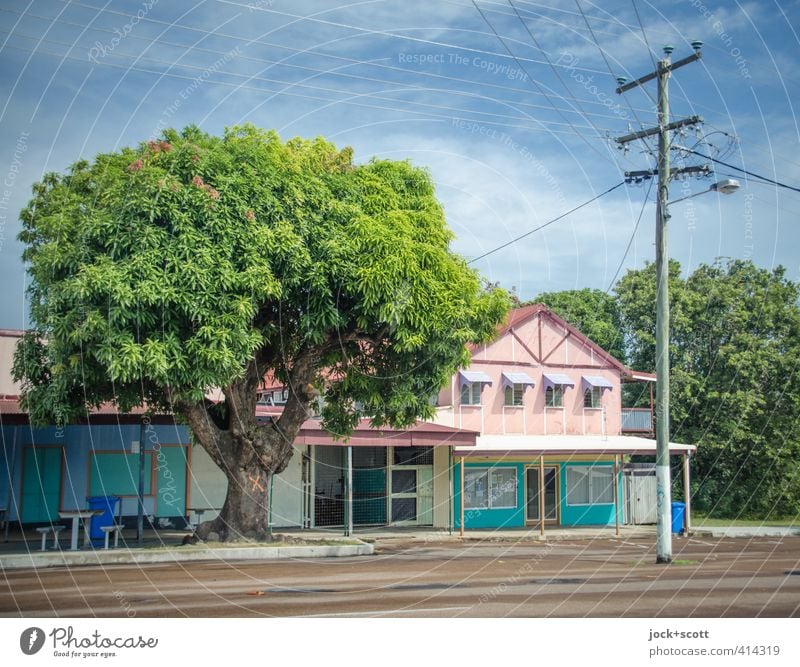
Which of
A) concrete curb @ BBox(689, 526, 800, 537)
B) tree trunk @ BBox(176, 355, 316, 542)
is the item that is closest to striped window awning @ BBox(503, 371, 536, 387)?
concrete curb @ BBox(689, 526, 800, 537)

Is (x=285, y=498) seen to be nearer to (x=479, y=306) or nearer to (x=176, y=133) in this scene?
(x=479, y=306)

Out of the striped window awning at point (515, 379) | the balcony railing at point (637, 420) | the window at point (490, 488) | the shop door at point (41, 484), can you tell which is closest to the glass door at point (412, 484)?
the window at point (490, 488)

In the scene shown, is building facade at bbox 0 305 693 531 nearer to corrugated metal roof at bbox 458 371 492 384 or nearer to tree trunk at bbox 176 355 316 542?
corrugated metal roof at bbox 458 371 492 384

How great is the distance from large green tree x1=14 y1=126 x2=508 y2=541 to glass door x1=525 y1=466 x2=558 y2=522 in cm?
1329

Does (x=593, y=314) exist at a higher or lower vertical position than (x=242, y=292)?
higher

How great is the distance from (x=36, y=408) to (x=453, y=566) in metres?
9.81

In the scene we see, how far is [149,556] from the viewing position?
18.5 meters

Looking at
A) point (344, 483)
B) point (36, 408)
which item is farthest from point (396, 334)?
point (344, 483)

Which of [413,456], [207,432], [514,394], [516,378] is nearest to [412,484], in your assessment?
Answer: [413,456]

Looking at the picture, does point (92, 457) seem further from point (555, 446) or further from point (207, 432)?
point (555, 446)

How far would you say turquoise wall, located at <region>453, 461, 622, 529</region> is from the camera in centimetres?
3150

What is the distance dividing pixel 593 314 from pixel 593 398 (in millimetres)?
11055

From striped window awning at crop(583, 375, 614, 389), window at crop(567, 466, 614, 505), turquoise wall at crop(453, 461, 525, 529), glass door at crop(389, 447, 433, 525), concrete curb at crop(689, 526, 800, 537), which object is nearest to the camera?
glass door at crop(389, 447, 433, 525)

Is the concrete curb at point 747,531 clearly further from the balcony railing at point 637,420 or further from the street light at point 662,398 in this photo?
the street light at point 662,398
